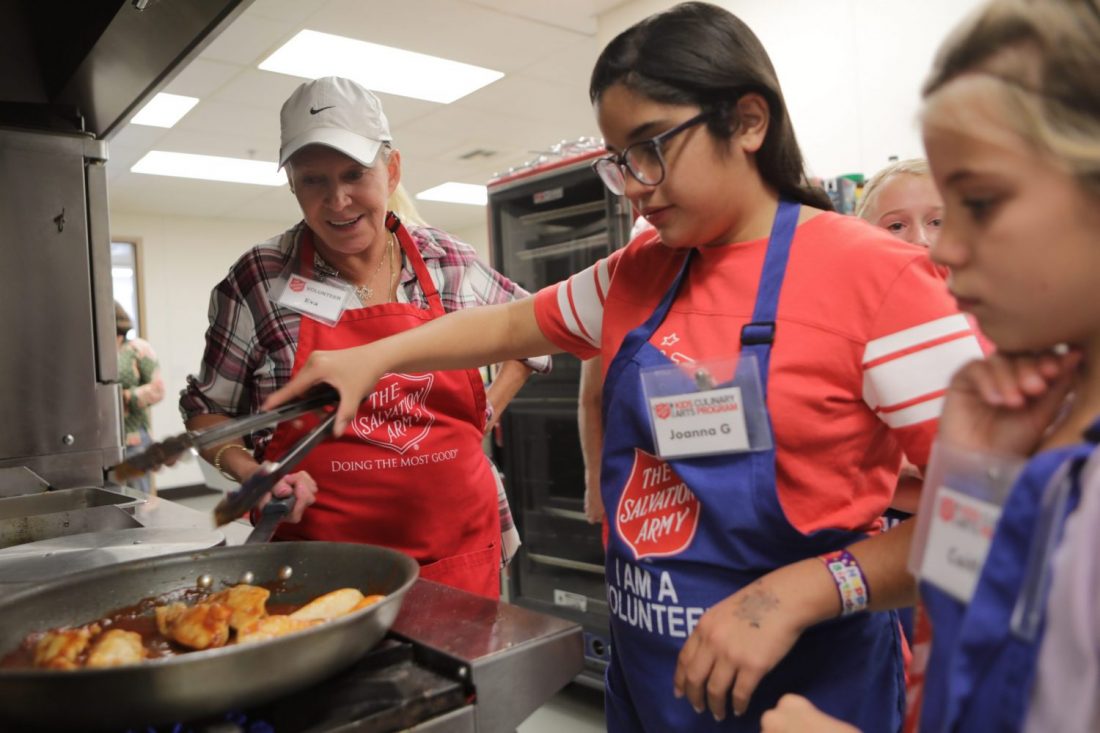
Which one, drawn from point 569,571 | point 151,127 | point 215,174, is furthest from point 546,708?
point 215,174

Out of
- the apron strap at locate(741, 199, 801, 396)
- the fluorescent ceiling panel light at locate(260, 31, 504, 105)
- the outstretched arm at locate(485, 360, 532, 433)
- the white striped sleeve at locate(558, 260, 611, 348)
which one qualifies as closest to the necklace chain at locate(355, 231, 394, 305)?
the outstretched arm at locate(485, 360, 532, 433)

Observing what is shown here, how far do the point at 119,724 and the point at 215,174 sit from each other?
24.0 feet

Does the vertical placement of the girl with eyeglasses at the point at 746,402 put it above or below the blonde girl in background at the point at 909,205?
below

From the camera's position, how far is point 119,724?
0.68 metres

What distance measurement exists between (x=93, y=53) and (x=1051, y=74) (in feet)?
6.24

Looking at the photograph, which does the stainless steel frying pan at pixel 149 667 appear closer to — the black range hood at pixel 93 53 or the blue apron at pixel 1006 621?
the blue apron at pixel 1006 621

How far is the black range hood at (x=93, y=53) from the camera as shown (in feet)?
4.81

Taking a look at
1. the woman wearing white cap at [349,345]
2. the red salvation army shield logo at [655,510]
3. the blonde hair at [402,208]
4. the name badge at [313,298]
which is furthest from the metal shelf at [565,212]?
the red salvation army shield logo at [655,510]

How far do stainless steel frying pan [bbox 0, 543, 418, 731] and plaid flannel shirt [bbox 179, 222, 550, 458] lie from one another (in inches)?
24.3

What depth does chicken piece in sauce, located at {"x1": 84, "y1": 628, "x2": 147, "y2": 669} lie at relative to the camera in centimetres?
77

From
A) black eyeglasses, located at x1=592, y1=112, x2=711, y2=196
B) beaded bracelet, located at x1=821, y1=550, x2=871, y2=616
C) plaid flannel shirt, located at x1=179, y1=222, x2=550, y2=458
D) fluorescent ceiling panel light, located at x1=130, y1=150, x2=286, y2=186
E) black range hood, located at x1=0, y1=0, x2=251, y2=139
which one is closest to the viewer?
beaded bracelet, located at x1=821, y1=550, x2=871, y2=616

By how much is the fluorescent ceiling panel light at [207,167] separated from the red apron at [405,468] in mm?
5716

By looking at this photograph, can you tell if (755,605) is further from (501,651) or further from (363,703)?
(363,703)

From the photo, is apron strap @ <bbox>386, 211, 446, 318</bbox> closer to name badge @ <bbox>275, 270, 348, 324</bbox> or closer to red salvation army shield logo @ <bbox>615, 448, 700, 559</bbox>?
name badge @ <bbox>275, 270, 348, 324</bbox>
